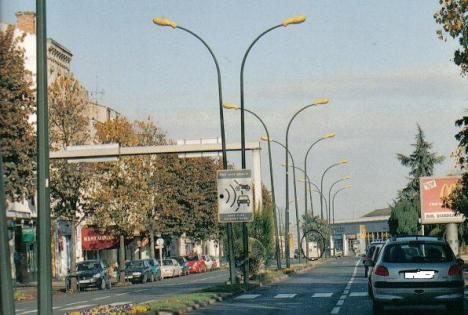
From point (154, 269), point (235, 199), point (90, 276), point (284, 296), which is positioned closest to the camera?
point (284, 296)

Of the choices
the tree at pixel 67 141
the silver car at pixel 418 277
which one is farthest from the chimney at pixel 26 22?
the silver car at pixel 418 277

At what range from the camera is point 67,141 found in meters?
52.0

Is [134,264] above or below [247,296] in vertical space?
above

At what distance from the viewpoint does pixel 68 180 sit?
5166 cm

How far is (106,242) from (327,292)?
162 feet

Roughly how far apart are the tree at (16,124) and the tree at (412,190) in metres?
70.6

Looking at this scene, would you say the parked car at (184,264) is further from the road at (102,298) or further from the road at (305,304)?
the road at (305,304)

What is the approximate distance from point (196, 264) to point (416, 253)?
6437cm

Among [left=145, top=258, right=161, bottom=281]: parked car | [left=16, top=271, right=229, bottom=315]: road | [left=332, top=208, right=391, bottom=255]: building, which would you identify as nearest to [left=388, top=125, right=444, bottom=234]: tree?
[left=145, top=258, right=161, bottom=281]: parked car

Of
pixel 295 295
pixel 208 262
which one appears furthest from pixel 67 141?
pixel 208 262

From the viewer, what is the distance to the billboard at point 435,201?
76.7 meters

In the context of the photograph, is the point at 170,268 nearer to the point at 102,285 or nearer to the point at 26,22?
the point at 102,285

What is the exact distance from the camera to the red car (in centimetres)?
8294

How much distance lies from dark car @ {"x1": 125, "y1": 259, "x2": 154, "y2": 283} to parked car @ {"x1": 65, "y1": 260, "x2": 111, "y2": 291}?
6.85 m
